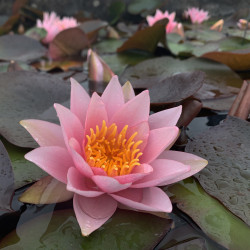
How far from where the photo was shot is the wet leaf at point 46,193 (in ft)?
1.86

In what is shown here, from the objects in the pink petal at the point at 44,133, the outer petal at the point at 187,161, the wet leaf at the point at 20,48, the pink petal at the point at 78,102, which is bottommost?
the wet leaf at the point at 20,48

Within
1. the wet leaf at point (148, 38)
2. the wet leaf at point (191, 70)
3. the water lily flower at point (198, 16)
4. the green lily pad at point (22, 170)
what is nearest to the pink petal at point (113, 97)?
the green lily pad at point (22, 170)

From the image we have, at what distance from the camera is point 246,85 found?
948 millimetres

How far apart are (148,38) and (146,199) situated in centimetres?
117

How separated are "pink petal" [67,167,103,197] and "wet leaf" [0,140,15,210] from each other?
127 mm

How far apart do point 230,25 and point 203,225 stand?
241 centimetres

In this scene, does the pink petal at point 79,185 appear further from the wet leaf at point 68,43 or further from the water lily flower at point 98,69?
the wet leaf at point 68,43

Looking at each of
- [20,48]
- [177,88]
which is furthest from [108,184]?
[20,48]

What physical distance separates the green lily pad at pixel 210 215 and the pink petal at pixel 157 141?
0.31 feet

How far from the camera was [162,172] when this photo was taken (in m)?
0.57

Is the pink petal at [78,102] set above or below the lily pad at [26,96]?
above

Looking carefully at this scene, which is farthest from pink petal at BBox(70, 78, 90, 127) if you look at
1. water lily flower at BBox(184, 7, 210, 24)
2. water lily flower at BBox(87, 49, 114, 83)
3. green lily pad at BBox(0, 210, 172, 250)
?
water lily flower at BBox(184, 7, 210, 24)

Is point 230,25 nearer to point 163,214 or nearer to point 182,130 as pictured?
point 182,130

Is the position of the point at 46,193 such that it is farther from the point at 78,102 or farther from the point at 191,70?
the point at 191,70
